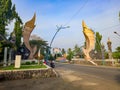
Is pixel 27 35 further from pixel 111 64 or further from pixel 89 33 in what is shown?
pixel 111 64

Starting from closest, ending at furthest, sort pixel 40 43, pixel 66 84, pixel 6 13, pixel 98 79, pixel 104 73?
pixel 66 84
pixel 98 79
pixel 104 73
pixel 6 13
pixel 40 43

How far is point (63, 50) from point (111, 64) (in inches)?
3229

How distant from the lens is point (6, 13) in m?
34.2

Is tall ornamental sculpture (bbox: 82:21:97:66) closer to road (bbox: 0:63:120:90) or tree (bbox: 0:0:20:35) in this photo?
tree (bbox: 0:0:20:35)

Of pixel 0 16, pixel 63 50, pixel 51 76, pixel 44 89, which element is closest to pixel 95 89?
pixel 44 89

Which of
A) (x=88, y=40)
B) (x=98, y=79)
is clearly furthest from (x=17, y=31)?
(x=98, y=79)

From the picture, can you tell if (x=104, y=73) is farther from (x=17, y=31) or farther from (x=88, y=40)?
(x=88, y=40)

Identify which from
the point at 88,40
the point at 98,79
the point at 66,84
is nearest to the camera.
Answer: the point at 66,84

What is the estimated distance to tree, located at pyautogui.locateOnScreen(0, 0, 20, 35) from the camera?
101ft

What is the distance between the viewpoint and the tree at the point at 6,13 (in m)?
30.6

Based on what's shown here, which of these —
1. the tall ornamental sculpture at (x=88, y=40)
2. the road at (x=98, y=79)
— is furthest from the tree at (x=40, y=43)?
the road at (x=98, y=79)

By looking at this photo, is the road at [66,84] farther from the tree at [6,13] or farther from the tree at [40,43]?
the tree at [40,43]

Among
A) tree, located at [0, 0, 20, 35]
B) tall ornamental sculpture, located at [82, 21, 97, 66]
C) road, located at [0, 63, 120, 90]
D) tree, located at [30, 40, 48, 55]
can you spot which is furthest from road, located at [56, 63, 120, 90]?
tree, located at [30, 40, 48, 55]

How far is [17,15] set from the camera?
3650 cm
